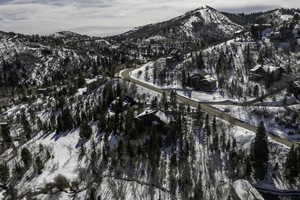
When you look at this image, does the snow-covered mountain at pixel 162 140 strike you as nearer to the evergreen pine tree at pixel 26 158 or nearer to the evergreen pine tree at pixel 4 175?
the evergreen pine tree at pixel 4 175

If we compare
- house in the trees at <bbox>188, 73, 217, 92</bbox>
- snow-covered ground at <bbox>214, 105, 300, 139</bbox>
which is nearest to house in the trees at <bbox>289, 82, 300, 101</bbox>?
snow-covered ground at <bbox>214, 105, 300, 139</bbox>

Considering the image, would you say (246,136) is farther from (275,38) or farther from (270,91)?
(275,38)

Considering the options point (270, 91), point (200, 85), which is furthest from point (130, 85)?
point (270, 91)

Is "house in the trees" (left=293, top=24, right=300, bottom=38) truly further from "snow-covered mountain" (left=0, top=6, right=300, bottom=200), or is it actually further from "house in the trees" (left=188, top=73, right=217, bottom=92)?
"house in the trees" (left=188, top=73, right=217, bottom=92)

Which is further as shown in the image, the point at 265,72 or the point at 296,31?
the point at 296,31

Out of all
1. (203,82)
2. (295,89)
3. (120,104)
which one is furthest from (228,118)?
(120,104)

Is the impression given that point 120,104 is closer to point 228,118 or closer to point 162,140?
point 162,140
